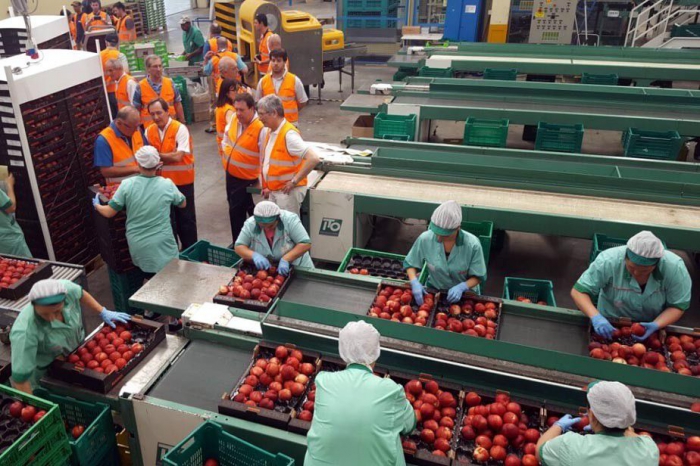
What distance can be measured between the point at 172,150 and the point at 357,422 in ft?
12.5

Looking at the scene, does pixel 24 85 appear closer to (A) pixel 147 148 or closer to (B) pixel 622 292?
(A) pixel 147 148

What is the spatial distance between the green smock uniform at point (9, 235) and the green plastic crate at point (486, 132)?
17.3 ft

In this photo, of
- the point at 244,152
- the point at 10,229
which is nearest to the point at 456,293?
the point at 244,152

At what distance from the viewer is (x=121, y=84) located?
24.0ft

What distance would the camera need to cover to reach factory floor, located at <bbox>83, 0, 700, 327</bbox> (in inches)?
233

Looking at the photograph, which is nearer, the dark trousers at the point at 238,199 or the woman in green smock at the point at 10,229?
the woman in green smock at the point at 10,229

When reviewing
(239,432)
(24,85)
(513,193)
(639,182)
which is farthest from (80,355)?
(639,182)

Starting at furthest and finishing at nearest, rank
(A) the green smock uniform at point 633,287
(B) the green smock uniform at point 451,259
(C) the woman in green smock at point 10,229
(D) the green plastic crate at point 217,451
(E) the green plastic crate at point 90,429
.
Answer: (C) the woman in green smock at point 10,229
(B) the green smock uniform at point 451,259
(A) the green smock uniform at point 633,287
(E) the green plastic crate at point 90,429
(D) the green plastic crate at point 217,451

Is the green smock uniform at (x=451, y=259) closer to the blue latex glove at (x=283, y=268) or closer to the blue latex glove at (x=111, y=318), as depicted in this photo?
the blue latex glove at (x=283, y=268)

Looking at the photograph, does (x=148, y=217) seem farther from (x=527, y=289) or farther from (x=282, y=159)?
(x=527, y=289)

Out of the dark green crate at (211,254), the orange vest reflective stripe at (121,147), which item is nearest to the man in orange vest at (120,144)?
the orange vest reflective stripe at (121,147)

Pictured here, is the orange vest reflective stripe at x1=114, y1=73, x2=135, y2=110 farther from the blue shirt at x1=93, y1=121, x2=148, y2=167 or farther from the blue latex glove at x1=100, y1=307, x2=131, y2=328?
the blue latex glove at x1=100, y1=307, x2=131, y2=328

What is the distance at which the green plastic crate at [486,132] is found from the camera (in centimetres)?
714

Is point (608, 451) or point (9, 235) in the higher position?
point (608, 451)
